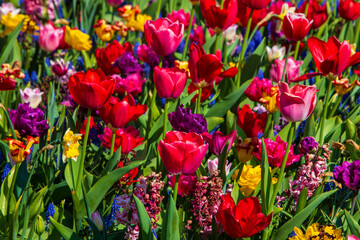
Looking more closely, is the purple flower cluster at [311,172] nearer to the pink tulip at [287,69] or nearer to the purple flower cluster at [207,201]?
the purple flower cluster at [207,201]

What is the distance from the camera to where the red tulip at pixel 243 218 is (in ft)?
4.42

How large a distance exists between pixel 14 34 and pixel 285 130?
156 cm

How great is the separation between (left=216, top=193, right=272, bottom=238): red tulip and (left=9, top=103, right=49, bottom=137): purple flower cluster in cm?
73

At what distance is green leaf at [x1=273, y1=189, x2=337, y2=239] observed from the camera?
58.8 inches

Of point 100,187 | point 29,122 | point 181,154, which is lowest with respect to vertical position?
point 100,187

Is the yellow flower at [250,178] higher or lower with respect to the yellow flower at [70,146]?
lower

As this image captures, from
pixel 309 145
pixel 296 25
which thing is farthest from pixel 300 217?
pixel 296 25

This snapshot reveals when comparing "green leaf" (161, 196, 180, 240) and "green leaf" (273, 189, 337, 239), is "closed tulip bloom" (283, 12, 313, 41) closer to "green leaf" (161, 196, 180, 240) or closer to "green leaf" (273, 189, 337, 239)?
"green leaf" (273, 189, 337, 239)

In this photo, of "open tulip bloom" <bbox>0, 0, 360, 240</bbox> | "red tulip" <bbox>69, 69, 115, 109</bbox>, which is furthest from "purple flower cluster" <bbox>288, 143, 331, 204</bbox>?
"red tulip" <bbox>69, 69, 115, 109</bbox>

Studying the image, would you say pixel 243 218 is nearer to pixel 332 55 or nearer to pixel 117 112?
pixel 117 112

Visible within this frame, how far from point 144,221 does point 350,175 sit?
71 centimetres

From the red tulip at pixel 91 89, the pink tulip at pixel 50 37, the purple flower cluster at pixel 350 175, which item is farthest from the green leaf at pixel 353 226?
the pink tulip at pixel 50 37

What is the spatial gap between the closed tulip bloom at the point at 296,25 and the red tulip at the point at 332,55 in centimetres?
46

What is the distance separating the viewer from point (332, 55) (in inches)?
70.0
